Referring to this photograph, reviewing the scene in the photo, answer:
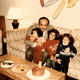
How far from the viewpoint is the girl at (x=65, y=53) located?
93.0 inches

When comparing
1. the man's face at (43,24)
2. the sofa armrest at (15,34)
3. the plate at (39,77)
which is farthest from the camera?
the sofa armrest at (15,34)

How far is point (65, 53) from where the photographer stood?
2.38 meters

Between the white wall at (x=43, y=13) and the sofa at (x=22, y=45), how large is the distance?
397 mm

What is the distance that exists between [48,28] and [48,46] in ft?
1.81

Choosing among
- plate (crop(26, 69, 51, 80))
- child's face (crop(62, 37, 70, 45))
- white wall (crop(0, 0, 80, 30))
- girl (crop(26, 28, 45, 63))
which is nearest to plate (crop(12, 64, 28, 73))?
plate (crop(26, 69, 51, 80))

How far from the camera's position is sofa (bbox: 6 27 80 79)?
238 centimetres

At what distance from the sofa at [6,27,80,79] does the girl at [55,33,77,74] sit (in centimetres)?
10

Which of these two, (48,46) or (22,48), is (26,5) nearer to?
(22,48)

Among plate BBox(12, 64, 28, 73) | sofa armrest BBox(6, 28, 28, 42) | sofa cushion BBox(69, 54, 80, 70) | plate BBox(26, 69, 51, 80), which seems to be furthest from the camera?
sofa armrest BBox(6, 28, 28, 42)

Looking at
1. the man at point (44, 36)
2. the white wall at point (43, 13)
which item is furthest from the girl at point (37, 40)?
the white wall at point (43, 13)

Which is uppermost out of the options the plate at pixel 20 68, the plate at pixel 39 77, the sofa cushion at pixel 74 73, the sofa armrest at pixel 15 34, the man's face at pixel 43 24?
the man's face at pixel 43 24

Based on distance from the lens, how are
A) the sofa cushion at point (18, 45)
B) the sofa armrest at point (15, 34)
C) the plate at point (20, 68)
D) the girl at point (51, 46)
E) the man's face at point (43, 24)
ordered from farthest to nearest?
1. the sofa armrest at point (15, 34)
2. the sofa cushion at point (18, 45)
3. the man's face at point (43, 24)
4. the girl at point (51, 46)
5. the plate at point (20, 68)

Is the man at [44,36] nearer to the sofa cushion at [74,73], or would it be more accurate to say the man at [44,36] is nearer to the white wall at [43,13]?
the sofa cushion at [74,73]

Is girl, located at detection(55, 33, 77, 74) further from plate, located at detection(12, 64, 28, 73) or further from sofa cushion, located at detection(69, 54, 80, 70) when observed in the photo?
plate, located at detection(12, 64, 28, 73)
